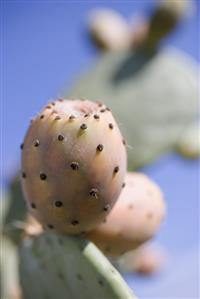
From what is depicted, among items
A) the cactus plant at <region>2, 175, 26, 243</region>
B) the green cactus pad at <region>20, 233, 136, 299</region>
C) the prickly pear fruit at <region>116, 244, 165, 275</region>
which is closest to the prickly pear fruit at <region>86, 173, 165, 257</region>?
the green cactus pad at <region>20, 233, 136, 299</region>

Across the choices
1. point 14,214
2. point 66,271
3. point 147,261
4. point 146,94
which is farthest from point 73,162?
point 147,261

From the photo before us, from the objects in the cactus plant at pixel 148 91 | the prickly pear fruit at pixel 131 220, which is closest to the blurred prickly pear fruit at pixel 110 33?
the cactus plant at pixel 148 91

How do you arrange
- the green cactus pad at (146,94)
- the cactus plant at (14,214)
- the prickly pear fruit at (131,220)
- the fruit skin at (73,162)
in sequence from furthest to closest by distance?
the green cactus pad at (146,94) → the cactus plant at (14,214) → the prickly pear fruit at (131,220) → the fruit skin at (73,162)

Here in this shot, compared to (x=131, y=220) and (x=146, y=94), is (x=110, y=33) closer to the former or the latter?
(x=146, y=94)

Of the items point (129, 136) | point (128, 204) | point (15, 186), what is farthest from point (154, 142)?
point (128, 204)

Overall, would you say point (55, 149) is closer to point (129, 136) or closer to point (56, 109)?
point (56, 109)

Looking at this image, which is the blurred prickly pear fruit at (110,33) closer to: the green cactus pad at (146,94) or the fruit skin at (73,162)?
the green cactus pad at (146,94)
